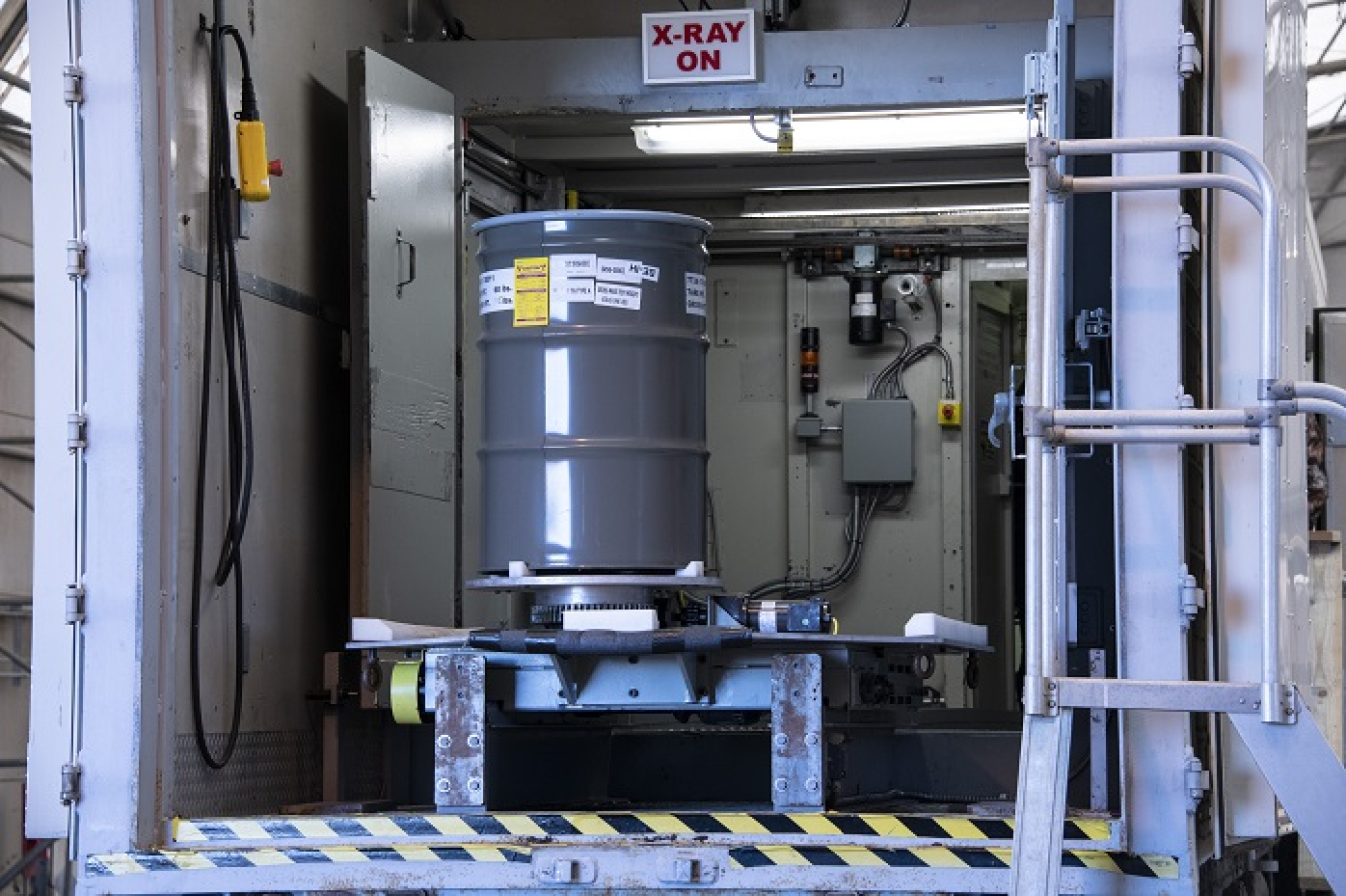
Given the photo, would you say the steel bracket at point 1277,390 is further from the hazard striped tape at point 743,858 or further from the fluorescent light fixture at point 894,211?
the fluorescent light fixture at point 894,211

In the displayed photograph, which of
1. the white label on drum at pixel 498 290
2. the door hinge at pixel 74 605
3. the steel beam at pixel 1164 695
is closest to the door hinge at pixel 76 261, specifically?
the door hinge at pixel 74 605

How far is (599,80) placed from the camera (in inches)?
307

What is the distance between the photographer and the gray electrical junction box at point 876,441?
10.4m

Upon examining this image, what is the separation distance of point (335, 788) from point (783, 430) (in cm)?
461

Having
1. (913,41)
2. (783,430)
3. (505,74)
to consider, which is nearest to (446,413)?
(505,74)

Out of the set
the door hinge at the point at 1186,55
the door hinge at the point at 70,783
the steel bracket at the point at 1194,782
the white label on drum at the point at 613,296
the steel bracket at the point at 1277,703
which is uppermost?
the door hinge at the point at 1186,55

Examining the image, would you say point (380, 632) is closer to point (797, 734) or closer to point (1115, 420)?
point (797, 734)

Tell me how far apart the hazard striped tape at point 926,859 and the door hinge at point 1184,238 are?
151cm

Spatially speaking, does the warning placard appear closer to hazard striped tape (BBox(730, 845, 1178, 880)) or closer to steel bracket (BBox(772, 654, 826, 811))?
steel bracket (BBox(772, 654, 826, 811))

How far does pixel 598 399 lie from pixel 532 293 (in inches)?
15.3

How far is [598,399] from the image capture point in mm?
5848

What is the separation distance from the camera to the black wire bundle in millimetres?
5926

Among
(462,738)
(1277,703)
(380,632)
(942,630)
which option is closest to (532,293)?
(380,632)

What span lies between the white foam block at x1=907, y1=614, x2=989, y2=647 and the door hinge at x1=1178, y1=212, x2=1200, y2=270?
3.86 feet
